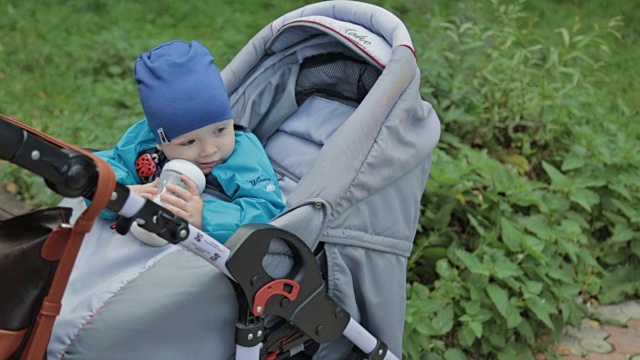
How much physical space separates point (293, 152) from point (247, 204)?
638 millimetres

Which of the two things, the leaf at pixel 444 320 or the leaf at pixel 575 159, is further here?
the leaf at pixel 575 159

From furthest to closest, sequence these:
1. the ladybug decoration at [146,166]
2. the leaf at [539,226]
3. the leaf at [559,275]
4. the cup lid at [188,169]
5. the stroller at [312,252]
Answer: the leaf at [539,226]
the leaf at [559,275]
the ladybug decoration at [146,166]
the cup lid at [188,169]
the stroller at [312,252]

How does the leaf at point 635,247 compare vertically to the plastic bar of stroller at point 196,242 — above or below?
below

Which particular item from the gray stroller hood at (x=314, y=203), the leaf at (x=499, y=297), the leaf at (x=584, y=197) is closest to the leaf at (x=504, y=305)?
the leaf at (x=499, y=297)

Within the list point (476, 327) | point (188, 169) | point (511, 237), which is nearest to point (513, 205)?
point (511, 237)

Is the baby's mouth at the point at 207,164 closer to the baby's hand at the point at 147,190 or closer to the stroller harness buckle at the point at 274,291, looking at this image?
the baby's hand at the point at 147,190

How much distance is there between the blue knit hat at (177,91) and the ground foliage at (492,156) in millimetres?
1252

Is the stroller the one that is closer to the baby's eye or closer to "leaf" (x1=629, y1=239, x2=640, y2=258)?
the baby's eye

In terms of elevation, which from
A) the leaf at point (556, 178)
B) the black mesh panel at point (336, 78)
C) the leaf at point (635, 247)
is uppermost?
the black mesh panel at point (336, 78)

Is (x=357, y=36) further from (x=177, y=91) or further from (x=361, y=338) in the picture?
(x=361, y=338)

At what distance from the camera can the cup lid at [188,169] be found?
7.98ft

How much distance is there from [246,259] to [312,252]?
→ 0.23 meters

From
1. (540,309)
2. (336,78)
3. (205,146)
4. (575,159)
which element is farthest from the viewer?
(575,159)

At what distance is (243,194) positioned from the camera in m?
2.53
